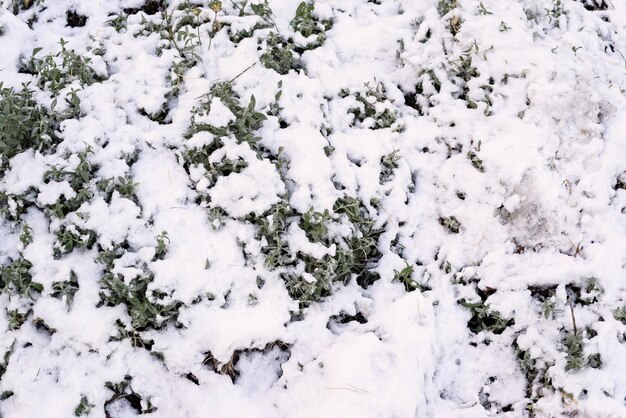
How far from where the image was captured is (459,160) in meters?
4.59

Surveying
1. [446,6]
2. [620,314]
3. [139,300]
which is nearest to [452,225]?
[620,314]

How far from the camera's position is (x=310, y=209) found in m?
4.13

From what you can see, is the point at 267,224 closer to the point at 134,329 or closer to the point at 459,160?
the point at 134,329

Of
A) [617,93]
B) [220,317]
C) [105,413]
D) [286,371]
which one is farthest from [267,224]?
[617,93]

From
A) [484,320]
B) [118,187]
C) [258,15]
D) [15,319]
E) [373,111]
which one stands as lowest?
[484,320]

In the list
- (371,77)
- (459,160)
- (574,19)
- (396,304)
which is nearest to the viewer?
(396,304)

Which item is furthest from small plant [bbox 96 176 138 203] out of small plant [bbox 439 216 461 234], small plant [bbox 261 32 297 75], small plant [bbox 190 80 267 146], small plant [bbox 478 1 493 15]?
small plant [bbox 478 1 493 15]

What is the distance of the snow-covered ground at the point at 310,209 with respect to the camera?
3.77 meters

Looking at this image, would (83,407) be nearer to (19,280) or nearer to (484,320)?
(19,280)

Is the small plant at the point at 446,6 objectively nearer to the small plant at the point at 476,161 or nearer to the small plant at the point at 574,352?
the small plant at the point at 476,161

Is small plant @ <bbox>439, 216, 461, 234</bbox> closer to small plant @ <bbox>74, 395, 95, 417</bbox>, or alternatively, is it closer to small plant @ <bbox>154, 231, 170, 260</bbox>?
Answer: small plant @ <bbox>154, 231, 170, 260</bbox>

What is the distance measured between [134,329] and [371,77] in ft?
9.02

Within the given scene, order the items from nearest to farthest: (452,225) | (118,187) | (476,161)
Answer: (118,187)
(452,225)
(476,161)

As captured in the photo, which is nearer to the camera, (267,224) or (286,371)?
(286,371)
